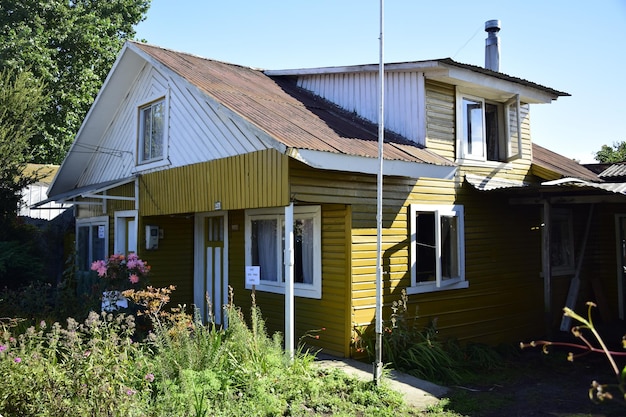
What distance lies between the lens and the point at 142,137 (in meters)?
12.0

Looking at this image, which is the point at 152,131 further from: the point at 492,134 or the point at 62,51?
the point at 62,51

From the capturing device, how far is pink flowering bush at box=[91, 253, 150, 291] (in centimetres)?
970

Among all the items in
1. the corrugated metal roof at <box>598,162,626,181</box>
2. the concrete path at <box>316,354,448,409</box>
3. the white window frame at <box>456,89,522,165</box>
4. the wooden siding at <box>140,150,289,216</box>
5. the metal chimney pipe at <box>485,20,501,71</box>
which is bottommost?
the concrete path at <box>316,354,448,409</box>

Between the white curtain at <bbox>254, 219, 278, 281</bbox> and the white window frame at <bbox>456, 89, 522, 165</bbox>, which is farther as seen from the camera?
the white window frame at <bbox>456, 89, 522, 165</bbox>

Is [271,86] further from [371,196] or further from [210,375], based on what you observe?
[210,375]

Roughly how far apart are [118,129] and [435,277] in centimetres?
807

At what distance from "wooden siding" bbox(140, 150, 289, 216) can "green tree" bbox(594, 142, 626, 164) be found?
27.8m

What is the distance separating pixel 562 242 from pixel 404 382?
22.3ft

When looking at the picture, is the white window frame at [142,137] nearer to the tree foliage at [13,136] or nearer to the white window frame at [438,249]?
the tree foliage at [13,136]

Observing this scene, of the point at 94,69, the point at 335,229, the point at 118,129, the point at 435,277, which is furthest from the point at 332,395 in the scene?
the point at 94,69

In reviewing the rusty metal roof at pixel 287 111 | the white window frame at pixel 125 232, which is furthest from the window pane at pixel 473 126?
the white window frame at pixel 125 232

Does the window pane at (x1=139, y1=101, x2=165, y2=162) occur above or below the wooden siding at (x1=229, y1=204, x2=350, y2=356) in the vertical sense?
above

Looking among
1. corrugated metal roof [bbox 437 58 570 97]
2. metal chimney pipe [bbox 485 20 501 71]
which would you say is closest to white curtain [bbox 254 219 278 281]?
corrugated metal roof [bbox 437 58 570 97]

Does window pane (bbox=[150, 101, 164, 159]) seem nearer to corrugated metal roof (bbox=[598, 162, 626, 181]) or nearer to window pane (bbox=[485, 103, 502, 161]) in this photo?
window pane (bbox=[485, 103, 502, 161])
